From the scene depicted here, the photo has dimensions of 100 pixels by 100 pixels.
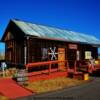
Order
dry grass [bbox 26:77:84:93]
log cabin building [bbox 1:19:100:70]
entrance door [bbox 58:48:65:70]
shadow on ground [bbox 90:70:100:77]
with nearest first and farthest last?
dry grass [bbox 26:77:84:93], log cabin building [bbox 1:19:100:70], shadow on ground [bbox 90:70:100:77], entrance door [bbox 58:48:65:70]

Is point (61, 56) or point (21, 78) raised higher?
point (61, 56)

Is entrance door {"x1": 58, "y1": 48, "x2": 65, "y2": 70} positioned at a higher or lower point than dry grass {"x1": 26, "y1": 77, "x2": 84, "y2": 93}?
higher

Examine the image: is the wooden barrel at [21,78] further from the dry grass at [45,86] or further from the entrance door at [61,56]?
the entrance door at [61,56]

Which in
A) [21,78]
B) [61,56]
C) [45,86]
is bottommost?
[45,86]

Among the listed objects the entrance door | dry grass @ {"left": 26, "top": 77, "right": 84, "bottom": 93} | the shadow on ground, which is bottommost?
dry grass @ {"left": 26, "top": 77, "right": 84, "bottom": 93}

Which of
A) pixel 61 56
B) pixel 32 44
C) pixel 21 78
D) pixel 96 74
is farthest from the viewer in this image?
pixel 61 56

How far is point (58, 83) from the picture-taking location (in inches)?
622

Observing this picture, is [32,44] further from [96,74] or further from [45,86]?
[45,86]

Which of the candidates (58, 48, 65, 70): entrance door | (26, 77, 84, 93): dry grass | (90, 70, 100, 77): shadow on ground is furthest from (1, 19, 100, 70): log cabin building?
(26, 77, 84, 93): dry grass

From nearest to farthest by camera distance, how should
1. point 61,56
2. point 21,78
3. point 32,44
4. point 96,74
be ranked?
1. point 21,78
2. point 32,44
3. point 96,74
4. point 61,56

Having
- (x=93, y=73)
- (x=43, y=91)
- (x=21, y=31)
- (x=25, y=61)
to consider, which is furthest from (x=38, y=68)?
(x=43, y=91)

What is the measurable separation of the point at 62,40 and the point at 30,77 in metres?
6.82

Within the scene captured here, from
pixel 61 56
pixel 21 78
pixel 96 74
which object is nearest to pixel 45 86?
pixel 21 78

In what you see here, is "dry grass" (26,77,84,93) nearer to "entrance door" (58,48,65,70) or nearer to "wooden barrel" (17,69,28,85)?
"wooden barrel" (17,69,28,85)
